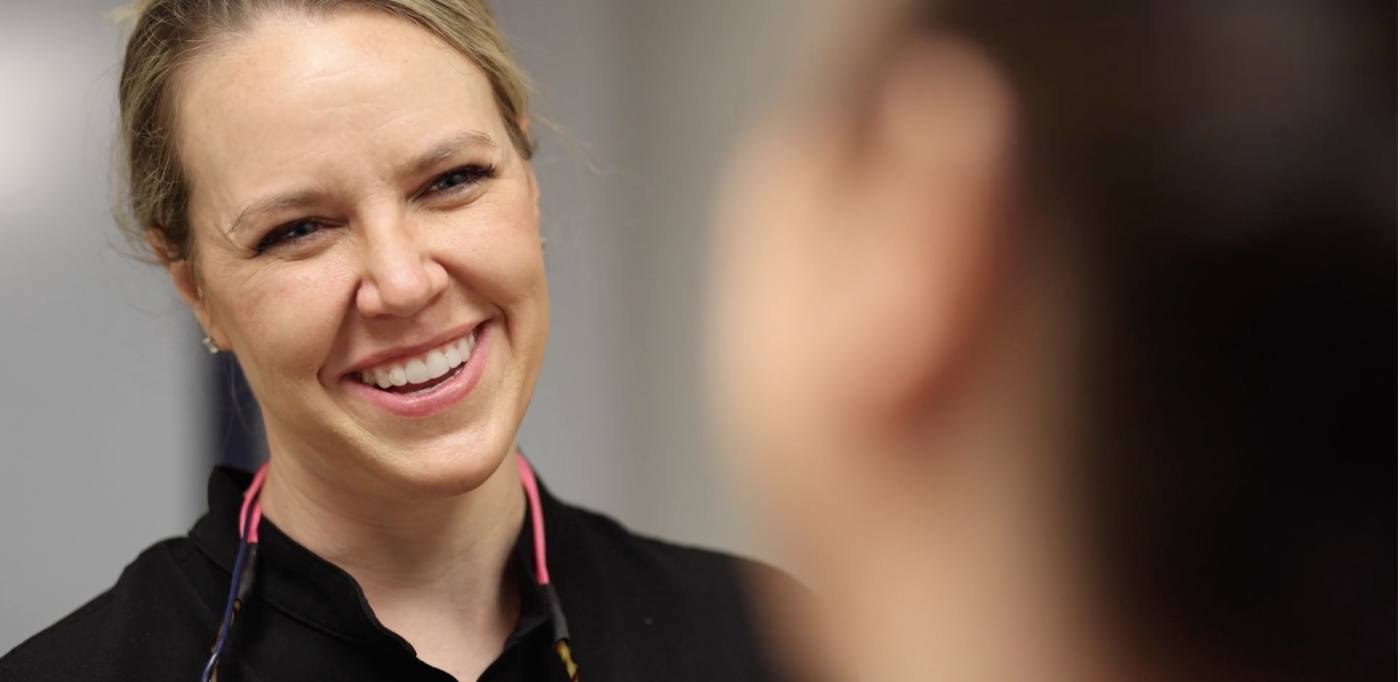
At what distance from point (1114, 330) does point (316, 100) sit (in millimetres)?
714

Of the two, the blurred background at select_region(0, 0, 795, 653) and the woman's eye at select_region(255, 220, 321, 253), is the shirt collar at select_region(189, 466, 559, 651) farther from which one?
the blurred background at select_region(0, 0, 795, 653)

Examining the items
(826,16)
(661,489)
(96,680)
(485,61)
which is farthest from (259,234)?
(661,489)

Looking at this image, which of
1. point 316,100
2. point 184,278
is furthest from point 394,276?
point 184,278

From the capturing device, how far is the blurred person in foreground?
0.43 m

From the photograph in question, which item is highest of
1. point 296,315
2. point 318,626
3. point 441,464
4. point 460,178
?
point 460,178

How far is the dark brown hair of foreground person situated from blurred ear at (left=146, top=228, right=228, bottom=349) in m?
0.84

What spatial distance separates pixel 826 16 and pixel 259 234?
562 millimetres

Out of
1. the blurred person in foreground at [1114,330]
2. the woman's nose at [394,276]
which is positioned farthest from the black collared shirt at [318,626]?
the blurred person in foreground at [1114,330]

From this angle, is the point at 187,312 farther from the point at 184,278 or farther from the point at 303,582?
the point at 303,582

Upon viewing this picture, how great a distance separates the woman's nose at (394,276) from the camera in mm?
986

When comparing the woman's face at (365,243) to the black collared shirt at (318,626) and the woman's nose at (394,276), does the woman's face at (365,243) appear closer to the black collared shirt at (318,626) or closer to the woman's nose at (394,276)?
the woman's nose at (394,276)

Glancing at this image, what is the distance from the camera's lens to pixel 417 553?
115cm

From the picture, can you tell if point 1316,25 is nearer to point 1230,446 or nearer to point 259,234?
point 1230,446

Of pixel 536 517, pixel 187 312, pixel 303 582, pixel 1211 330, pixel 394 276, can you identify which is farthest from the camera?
pixel 187 312
